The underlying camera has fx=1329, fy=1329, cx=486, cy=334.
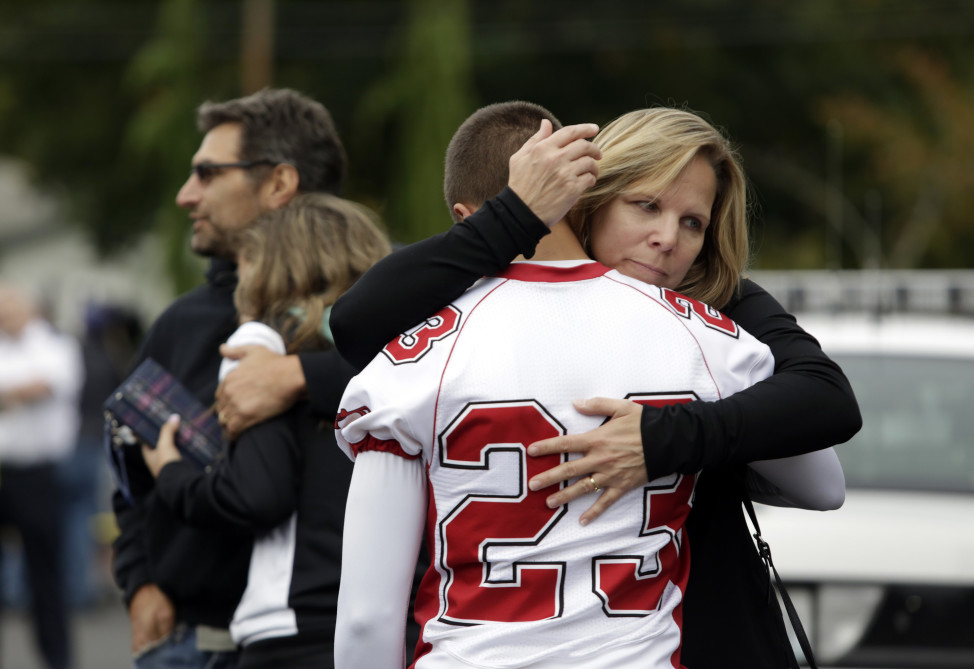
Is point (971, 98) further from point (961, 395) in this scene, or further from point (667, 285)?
point (667, 285)

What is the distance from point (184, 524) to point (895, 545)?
7.49 feet

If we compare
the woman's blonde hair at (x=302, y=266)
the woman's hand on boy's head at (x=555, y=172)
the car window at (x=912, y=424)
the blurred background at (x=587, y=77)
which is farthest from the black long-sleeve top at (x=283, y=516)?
the blurred background at (x=587, y=77)

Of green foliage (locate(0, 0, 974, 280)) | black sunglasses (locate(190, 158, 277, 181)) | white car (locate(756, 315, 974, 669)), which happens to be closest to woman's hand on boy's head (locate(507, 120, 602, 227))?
black sunglasses (locate(190, 158, 277, 181))

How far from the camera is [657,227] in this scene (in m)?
2.21

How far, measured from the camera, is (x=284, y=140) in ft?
11.4

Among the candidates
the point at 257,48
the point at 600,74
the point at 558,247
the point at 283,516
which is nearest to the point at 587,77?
the point at 600,74

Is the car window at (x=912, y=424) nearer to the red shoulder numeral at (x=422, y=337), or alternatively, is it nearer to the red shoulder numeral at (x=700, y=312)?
the red shoulder numeral at (x=700, y=312)

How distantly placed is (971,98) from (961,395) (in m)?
19.7

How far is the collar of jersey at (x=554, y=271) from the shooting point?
205 centimetres

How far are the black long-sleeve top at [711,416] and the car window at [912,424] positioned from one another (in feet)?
8.18

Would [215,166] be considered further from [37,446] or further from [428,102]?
[428,102]

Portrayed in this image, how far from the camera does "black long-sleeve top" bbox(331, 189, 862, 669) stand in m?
2.00

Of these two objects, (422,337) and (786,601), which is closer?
(422,337)

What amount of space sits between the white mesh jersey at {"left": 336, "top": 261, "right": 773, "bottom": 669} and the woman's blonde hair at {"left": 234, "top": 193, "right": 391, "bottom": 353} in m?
1.01
